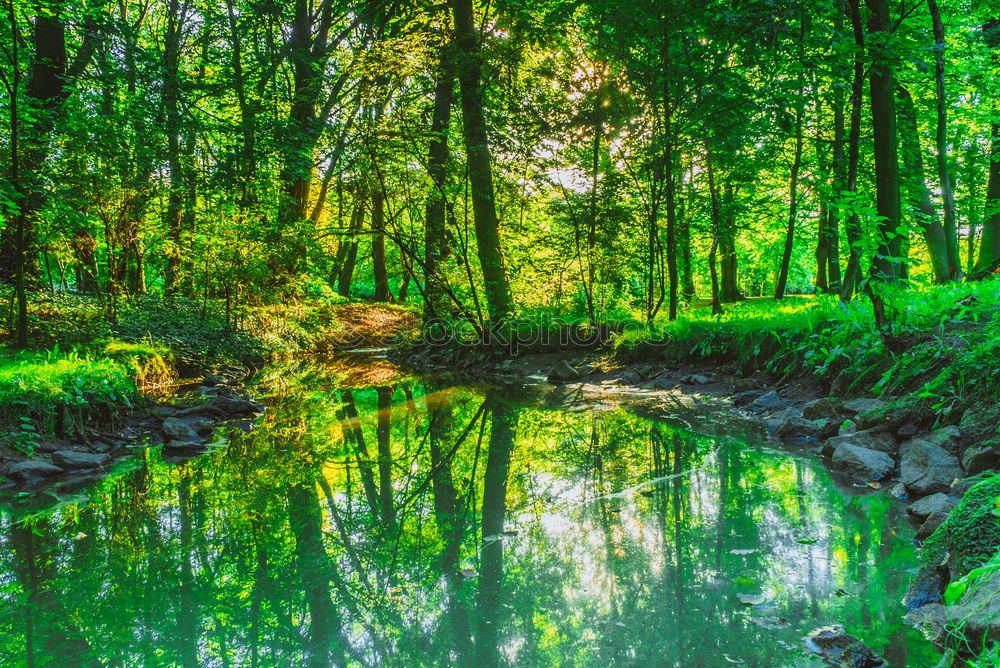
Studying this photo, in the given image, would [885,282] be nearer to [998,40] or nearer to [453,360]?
[998,40]

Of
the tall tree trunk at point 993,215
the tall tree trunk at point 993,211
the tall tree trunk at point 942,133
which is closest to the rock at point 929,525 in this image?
the tall tree trunk at point 942,133

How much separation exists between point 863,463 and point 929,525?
3.38ft

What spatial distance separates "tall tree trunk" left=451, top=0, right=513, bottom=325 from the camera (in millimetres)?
9258

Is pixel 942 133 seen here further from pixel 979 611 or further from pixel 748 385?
pixel 979 611

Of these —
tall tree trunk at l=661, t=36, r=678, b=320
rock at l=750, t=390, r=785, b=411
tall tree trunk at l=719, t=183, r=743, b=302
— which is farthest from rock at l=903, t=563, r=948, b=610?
tall tree trunk at l=719, t=183, r=743, b=302

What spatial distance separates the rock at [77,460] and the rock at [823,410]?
20.0ft

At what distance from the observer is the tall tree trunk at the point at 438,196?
8953 mm

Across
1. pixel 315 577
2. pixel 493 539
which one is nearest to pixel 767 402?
pixel 493 539

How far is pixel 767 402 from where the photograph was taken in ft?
18.5

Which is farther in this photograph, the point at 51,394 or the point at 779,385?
the point at 779,385

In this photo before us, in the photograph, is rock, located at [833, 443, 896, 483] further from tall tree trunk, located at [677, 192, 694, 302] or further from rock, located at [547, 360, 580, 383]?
tall tree trunk, located at [677, 192, 694, 302]

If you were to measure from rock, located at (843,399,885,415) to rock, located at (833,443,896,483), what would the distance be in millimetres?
657

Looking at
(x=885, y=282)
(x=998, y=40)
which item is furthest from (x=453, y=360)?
(x=998, y=40)

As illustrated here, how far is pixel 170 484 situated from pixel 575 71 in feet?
25.7
